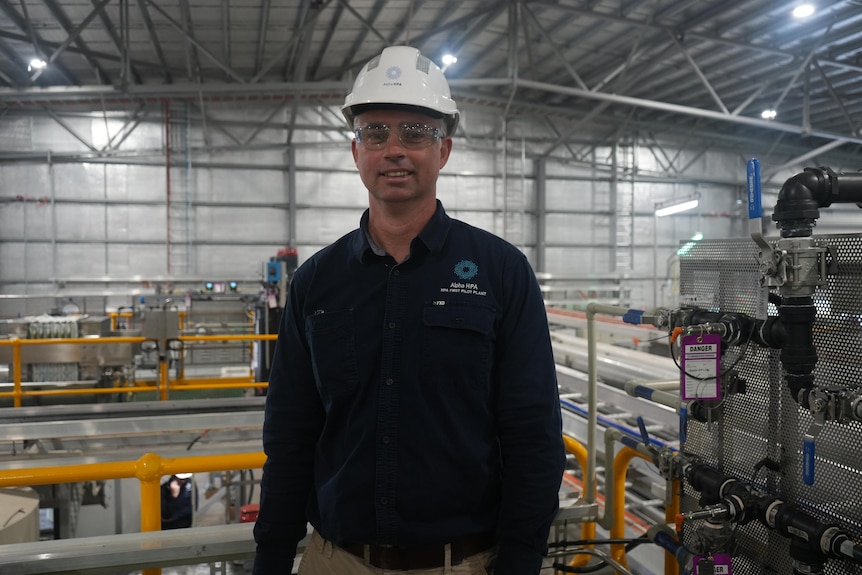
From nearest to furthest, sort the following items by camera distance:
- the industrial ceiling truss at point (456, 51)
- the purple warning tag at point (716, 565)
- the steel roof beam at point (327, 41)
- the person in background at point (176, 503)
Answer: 1. the purple warning tag at point (716, 565)
2. the person in background at point (176, 503)
3. the industrial ceiling truss at point (456, 51)
4. the steel roof beam at point (327, 41)

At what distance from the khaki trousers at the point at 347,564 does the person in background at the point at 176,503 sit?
5.02 metres

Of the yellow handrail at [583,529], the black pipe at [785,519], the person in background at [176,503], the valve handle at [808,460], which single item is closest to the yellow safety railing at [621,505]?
the yellow handrail at [583,529]

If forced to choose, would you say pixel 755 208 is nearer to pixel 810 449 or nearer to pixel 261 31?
pixel 810 449

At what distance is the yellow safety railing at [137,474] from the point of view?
1.97 meters

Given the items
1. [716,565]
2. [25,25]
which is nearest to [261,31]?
[25,25]

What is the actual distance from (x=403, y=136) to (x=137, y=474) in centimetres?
151

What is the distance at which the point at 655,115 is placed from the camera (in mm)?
16781

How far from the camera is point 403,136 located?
1562mm

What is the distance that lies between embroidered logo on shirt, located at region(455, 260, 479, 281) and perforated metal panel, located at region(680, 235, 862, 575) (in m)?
1.00

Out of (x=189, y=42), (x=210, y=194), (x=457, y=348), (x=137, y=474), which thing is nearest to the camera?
(x=457, y=348)

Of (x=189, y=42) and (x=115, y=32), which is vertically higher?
(x=115, y=32)

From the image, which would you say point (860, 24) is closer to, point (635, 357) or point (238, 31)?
point (635, 357)

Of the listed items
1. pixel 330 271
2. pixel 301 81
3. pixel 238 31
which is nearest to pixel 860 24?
pixel 301 81

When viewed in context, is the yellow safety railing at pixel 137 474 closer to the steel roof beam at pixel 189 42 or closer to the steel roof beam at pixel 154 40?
the steel roof beam at pixel 189 42
